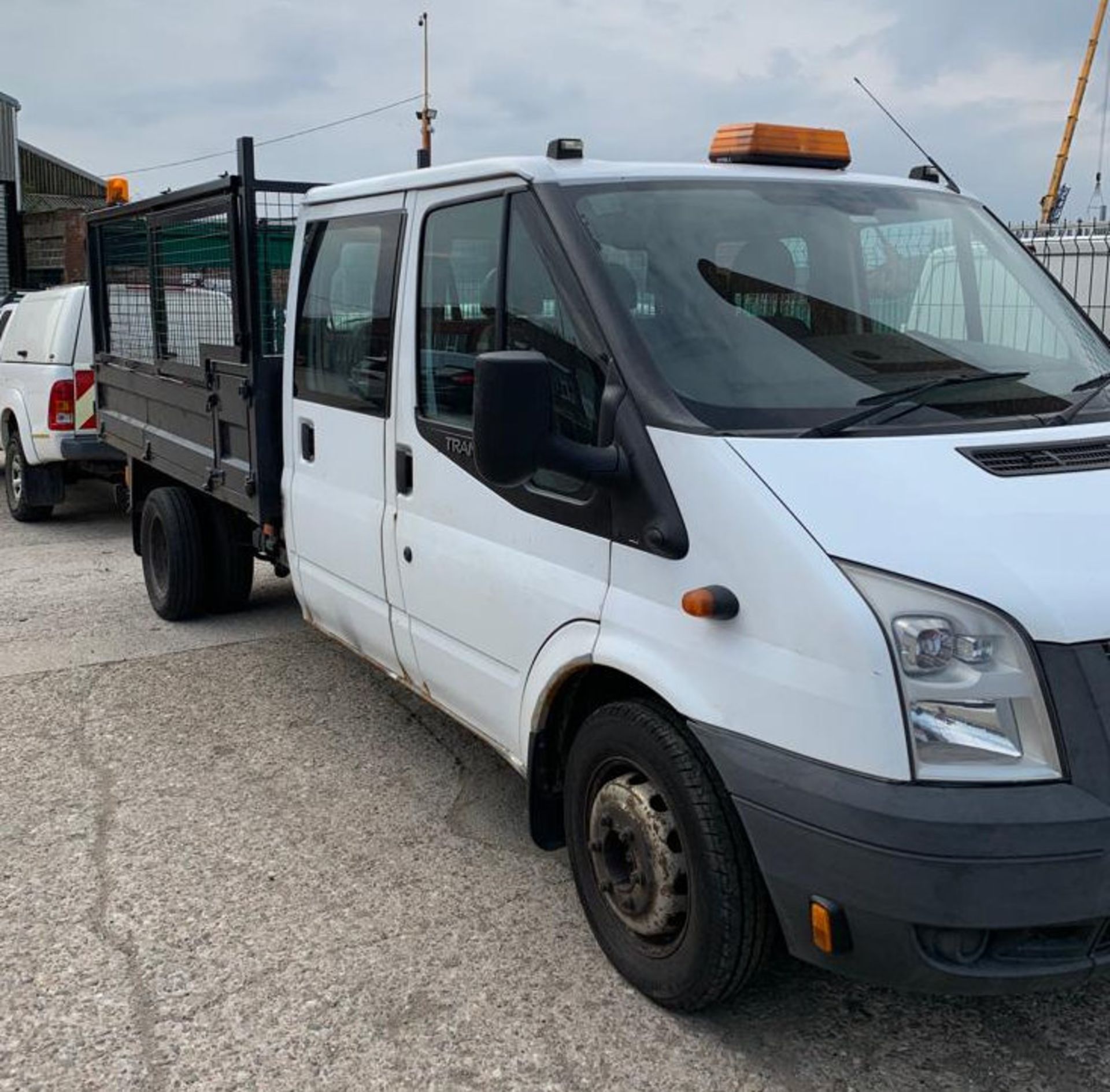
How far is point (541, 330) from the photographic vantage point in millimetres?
3299

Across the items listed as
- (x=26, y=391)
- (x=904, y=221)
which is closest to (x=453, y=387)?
(x=904, y=221)

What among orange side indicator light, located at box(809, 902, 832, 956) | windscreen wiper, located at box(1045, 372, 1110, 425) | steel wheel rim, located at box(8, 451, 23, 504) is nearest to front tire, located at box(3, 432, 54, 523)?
steel wheel rim, located at box(8, 451, 23, 504)

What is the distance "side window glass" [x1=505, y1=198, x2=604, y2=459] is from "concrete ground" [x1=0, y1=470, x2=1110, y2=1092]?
4.50 feet

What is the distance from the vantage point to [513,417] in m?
2.74

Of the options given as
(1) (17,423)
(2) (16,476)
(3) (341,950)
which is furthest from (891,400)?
(2) (16,476)

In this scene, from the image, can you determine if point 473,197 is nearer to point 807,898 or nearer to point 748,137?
point 748,137

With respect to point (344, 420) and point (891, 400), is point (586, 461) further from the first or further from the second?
point (344, 420)

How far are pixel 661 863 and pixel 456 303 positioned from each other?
1799 millimetres

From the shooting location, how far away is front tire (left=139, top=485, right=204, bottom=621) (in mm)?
6480

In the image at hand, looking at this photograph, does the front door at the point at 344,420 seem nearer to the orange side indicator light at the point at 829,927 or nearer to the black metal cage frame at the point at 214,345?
the black metal cage frame at the point at 214,345

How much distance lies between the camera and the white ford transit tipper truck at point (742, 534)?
7.86ft

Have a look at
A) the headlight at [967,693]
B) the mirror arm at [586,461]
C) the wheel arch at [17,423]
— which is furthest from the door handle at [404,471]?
the wheel arch at [17,423]

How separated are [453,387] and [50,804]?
7.15 ft

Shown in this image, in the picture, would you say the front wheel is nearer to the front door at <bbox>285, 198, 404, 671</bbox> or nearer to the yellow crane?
the front door at <bbox>285, 198, 404, 671</bbox>
